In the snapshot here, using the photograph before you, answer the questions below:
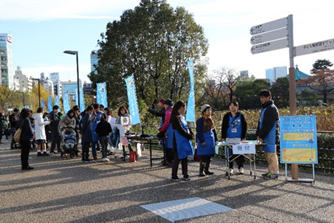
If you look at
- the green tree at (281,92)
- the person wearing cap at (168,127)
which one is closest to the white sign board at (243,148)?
the person wearing cap at (168,127)

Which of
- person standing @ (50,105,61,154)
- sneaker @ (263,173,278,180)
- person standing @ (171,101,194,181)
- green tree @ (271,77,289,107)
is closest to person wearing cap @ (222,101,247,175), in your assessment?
sneaker @ (263,173,278,180)

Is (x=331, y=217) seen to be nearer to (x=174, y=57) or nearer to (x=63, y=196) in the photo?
(x=63, y=196)

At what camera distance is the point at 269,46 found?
768cm

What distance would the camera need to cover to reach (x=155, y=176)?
27.2 feet

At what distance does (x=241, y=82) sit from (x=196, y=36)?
85.5ft

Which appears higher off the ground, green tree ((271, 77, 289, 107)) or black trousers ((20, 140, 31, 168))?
green tree ((271, 77, 289, 107))

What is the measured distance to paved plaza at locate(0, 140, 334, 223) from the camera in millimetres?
4996

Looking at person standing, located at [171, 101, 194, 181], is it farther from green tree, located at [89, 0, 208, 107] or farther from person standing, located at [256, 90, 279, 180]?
green tree, located at [89, 0, 208, 107]

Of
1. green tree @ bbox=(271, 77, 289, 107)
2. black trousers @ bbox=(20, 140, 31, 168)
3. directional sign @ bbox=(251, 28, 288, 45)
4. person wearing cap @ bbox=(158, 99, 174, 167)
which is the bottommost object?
black trousers @ bbox=(20, 140, 31, 168)

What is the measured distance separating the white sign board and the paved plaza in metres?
0.63

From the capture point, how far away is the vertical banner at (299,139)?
6.80 metres

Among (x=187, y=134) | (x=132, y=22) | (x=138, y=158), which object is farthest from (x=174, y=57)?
(x=187, y=134)

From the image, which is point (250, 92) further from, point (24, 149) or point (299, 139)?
point (299, 139)

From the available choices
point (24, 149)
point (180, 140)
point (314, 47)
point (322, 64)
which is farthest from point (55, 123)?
point (322, 64)
